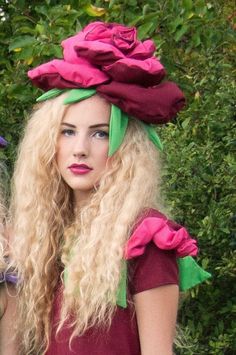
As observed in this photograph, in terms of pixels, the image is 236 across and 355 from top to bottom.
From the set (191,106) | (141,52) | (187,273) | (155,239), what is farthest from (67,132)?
(191,106)

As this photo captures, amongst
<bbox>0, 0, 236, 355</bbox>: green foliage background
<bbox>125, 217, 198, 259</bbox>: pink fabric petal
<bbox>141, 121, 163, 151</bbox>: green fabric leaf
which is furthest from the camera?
<bbox>0, 0, 236, 355</bbox>: green foliage background

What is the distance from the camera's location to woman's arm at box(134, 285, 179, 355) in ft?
11.0

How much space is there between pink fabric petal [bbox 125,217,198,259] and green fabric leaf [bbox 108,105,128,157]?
0.25m

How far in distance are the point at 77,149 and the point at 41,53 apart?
1493 millimetres

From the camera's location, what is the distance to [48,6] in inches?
207

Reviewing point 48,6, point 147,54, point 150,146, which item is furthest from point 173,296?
point 48,6

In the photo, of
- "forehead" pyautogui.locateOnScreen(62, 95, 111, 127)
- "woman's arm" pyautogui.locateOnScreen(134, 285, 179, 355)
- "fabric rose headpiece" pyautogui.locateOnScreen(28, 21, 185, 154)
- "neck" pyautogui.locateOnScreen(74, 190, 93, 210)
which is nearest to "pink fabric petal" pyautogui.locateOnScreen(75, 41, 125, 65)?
"fabric rose headpiece" pyautogui.locateOnScreen(28, 21, 185, 154)

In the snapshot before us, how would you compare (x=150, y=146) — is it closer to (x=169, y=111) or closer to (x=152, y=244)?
(x=169, y=111)

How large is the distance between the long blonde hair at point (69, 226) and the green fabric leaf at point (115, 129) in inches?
1.2

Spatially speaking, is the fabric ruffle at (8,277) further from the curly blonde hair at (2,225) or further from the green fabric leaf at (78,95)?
the green fabric leaf at (78,95)

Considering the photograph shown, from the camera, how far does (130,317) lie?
3400 mm

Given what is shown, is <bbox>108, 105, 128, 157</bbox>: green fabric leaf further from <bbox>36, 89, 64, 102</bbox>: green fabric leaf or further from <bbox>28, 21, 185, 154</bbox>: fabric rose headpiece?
<bbox>36, 89, 64, 102</bbox>: green fabric leaf

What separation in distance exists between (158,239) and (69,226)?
1.22 feet

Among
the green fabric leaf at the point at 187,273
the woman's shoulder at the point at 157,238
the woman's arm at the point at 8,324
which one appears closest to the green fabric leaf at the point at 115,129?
the woman's shoulder at the point at 157,238
